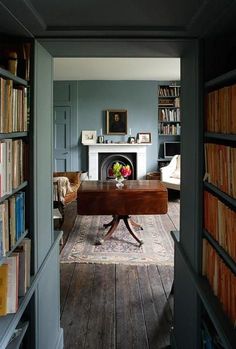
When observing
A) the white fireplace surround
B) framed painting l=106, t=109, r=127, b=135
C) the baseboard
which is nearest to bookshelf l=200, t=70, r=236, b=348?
the baseboard

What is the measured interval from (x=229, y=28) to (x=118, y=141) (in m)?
6.34

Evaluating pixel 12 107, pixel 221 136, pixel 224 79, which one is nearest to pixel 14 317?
pixel 12 107

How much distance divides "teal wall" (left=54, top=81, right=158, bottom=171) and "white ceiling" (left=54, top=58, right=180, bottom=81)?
24cm

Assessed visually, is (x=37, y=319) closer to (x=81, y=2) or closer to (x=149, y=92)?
(x=81, y=2)

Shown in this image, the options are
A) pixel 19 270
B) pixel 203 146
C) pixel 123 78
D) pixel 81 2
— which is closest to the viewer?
pixel 81 2

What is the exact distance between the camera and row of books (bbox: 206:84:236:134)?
140 cm

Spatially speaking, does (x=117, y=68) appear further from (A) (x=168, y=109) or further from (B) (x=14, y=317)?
(B) (x=14, y=317)

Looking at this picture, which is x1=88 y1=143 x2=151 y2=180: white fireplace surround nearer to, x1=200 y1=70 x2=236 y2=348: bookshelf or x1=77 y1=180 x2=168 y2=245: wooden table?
x1=77 y1=180 x2=168 y2=245: wooden table

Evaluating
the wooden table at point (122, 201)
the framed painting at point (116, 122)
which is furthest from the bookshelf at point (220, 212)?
the framed painting at point (116, 122)

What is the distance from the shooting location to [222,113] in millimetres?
1537

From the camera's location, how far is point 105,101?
7.84 metres

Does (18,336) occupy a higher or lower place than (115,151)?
lower

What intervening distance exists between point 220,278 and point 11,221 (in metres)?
0.93

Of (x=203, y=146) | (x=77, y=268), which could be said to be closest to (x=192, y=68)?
(x=203, y=146)
